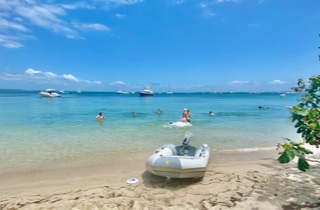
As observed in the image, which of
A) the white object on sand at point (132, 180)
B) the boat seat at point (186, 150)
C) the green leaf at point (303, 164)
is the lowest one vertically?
the white object on sand at point (132, 180)

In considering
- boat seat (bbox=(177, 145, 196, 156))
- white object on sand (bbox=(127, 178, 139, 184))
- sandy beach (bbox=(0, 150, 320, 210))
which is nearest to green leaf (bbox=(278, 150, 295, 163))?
sandy beach (bbox=(0, 150, 320, 210))

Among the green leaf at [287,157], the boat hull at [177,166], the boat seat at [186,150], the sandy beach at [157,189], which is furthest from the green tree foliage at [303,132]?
the boat seat at [186,150]

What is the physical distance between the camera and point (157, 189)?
16.5 feet

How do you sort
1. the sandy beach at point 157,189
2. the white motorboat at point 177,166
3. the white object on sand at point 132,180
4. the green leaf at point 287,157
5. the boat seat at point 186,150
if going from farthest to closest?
the boat seat at point 186,150 → the white object on sand at point 132,180 → the white motorboat at point 177,166 → the sandy beach at point 157,189 → the green leaf at point 287,157

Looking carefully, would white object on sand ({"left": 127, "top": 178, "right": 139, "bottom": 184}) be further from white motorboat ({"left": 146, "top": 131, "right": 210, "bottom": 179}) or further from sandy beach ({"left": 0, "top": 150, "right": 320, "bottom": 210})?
white motorboat ({"left": 146, "top": 131, "right": 210, "bottom": 179})

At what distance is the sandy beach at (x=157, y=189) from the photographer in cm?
428

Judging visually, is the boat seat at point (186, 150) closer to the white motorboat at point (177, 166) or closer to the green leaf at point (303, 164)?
the white motorboat at point (177, 166)

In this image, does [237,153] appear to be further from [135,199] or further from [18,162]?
[18,162]

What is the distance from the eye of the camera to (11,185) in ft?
18.0

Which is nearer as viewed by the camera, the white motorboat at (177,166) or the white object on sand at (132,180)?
the white motorboat at (177,166)

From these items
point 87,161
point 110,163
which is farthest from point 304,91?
point 87,161

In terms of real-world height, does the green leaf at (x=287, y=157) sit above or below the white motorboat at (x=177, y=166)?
above

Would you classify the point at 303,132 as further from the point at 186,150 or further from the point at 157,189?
the point at 186,150

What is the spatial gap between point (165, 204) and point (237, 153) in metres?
5.00
